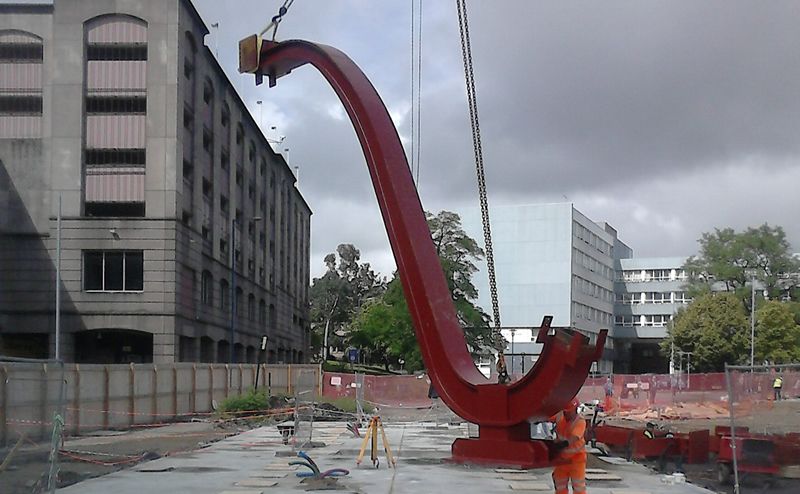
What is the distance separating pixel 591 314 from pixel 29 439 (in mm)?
86175

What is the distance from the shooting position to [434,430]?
3152cm

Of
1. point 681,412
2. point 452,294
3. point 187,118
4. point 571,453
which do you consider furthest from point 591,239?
point 571,453

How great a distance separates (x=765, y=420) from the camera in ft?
46.4

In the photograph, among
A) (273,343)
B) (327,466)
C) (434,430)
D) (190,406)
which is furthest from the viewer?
(273,343)

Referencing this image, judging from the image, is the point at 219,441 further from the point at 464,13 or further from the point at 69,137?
the point at 69,137

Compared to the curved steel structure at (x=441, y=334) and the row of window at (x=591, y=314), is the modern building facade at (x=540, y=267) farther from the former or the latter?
the curved steel structure at (x=441, y=334)

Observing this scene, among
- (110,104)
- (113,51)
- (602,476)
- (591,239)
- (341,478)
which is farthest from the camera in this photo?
(591,239)

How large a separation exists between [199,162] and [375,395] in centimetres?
1807

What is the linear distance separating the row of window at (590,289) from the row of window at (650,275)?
5.79 meters

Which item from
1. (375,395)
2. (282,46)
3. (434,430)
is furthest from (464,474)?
(375,395)

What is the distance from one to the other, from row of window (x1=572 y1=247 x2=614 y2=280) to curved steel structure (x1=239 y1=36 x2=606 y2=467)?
7621 centimetres

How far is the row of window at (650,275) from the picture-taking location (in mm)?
106688

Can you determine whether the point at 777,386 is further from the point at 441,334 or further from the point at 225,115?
the point at 225,115

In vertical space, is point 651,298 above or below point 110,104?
below
